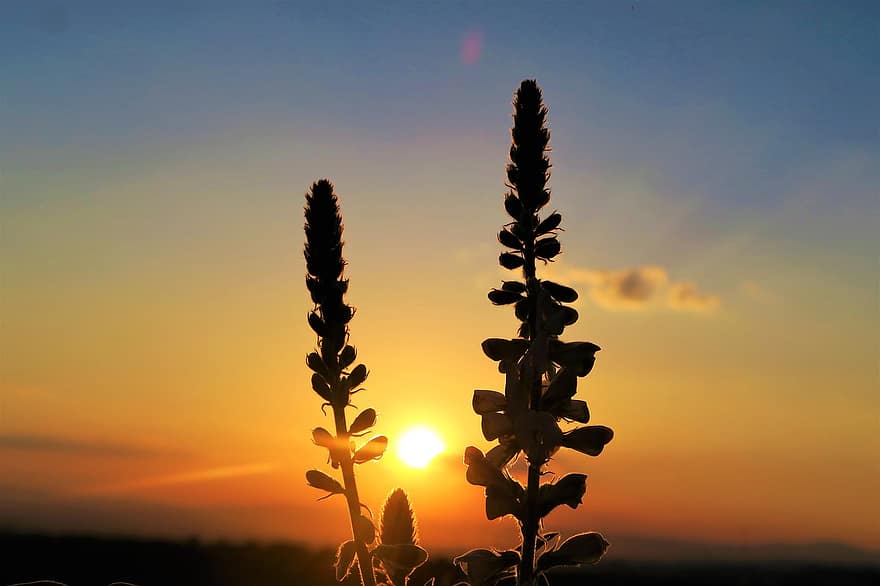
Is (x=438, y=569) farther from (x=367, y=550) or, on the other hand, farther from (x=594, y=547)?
(x=594, y=547)

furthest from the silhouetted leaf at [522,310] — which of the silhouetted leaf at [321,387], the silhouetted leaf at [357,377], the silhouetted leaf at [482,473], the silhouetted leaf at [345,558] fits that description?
the silhouetted leaf at [345,558]

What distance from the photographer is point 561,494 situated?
4.36 m

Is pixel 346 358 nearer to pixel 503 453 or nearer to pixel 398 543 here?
pixel 398 543

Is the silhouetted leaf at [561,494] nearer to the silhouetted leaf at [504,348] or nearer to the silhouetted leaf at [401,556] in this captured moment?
the silhouetted leaf at [504,348]

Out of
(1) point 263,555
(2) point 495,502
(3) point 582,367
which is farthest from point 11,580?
(1) point 263,555

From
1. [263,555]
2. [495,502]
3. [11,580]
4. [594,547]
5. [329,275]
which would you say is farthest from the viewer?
[263,555]

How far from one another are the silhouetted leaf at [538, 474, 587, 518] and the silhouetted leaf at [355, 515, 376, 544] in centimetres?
103

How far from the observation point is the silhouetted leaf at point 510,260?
15.7ft

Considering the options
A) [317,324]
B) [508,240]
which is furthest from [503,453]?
[317,324]

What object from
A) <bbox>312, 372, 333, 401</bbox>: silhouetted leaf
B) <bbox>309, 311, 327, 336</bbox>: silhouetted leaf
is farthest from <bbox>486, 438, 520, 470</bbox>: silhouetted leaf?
<bbox>309, 311, 327, 336</bbox>: silhouetted leaf

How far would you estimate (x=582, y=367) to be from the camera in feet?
14.3

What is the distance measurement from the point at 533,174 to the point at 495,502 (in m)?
1.54

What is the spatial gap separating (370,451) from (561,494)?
124 cm

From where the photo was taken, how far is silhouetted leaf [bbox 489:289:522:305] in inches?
182
